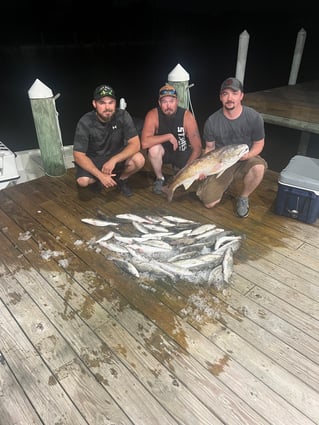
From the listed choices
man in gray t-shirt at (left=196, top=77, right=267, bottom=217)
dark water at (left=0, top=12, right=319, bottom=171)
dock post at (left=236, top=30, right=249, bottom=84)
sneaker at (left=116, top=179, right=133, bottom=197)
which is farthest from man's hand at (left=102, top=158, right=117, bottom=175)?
dark water at (left=0, top=12, right=319, bottom=171)

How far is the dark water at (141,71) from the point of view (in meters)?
12.4

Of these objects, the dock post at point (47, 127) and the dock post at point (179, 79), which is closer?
the dock post at point (47, 127)

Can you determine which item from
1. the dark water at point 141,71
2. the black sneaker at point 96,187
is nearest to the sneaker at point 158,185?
the black sneaker at point 96,187

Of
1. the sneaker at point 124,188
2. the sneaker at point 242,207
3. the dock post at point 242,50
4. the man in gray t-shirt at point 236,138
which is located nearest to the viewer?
the man in gray t-shirt at point 236,138

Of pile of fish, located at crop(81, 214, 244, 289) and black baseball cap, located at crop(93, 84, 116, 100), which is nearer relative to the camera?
pile of fish, located at crop(81, 214, 244, 289)

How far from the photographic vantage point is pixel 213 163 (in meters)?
3.49

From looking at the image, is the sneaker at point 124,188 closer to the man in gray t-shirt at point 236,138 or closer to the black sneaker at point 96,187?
the black sneaker at point 96,187

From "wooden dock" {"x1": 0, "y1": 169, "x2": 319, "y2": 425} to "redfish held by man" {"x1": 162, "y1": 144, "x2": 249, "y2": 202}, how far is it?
2.47 ft

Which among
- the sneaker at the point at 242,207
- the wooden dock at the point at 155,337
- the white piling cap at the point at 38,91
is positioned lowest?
the wooden dock at the point at 155,337

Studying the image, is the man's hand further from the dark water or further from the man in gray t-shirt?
the dark water

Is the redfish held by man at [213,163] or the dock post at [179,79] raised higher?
the dock post at [179,79]

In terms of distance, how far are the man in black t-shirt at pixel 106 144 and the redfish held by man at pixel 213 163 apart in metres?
0.83

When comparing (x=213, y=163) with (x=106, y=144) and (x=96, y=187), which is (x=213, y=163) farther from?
(x=96, y=187)

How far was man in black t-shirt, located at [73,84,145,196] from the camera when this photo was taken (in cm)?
373
